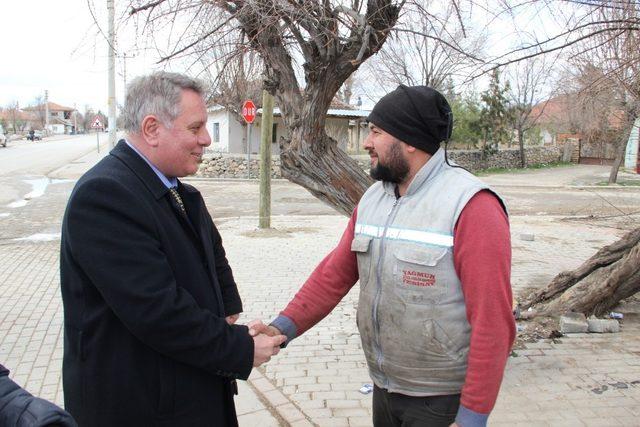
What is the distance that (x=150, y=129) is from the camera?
1971 mm

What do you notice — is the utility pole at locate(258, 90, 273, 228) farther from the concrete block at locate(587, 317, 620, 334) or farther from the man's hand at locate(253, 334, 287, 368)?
the man's hand at locate(253, 334, 287, 368)

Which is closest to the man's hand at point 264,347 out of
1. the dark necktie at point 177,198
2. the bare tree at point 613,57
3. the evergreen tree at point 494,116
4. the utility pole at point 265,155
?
the dark necktie at point 177,198


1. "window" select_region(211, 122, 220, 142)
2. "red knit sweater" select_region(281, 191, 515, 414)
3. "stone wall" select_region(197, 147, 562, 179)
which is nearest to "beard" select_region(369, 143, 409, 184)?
"red knit sweater" select_region(281, 191, 515, 414)

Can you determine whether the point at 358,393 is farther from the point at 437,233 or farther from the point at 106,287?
the point at 106,287

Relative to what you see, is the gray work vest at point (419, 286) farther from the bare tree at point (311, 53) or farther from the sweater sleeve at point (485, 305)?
the bare tree at point (311, 53)

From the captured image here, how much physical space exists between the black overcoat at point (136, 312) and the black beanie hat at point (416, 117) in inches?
33.7

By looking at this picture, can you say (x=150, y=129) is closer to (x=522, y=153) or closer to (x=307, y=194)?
(x=307, y=194)

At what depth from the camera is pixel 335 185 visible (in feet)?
16.2

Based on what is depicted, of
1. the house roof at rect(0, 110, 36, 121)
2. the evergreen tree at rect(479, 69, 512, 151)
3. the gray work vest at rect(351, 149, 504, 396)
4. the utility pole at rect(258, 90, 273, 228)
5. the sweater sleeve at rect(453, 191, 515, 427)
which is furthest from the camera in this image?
the house roof at rect(0, 110, 36, 121)

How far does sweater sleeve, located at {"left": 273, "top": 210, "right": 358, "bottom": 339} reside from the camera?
252cm

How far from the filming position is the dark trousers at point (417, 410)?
209cm

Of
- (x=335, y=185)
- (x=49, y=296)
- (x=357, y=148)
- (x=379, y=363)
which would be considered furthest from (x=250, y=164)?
(x=379, y=363)

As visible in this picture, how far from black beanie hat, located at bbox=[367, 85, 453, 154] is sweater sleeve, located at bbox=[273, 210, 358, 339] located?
503mm

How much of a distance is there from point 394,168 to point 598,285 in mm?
4258
